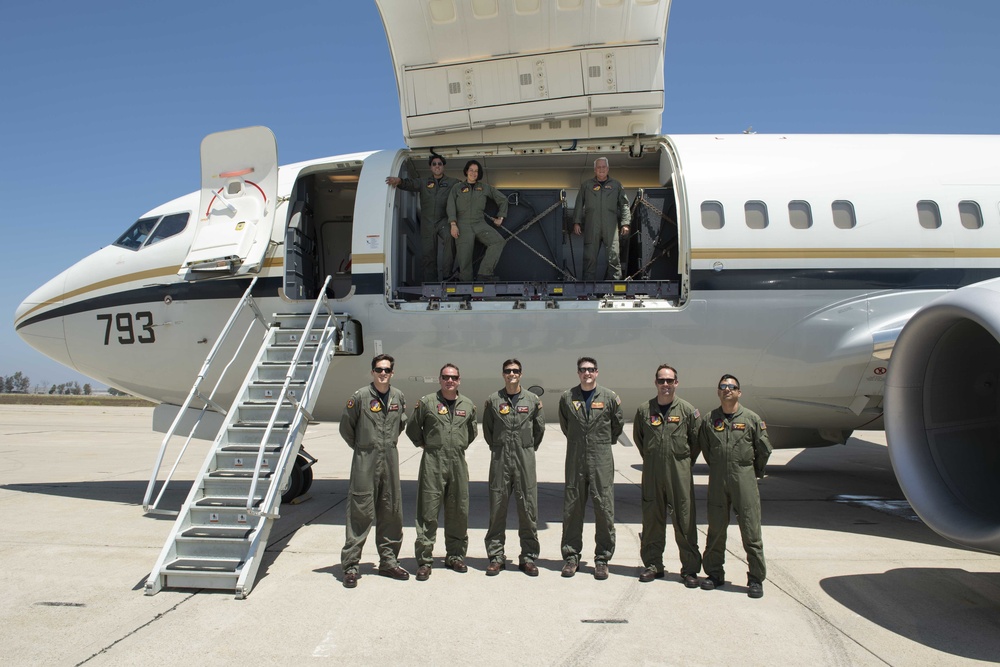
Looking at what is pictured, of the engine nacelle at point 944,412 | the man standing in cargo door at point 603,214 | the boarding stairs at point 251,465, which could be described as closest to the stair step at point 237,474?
the boarding stairs at point 251,465

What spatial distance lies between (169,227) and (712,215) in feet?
23.6

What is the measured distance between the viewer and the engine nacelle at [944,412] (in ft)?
18.5

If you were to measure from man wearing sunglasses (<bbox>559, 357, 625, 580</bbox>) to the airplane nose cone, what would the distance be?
7.38 meters

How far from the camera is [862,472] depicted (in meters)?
13.2

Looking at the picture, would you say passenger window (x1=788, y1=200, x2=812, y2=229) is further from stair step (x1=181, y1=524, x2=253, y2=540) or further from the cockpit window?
the cockpit window

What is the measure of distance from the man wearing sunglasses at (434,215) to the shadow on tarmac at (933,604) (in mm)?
5539

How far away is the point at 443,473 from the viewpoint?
6.06 meters

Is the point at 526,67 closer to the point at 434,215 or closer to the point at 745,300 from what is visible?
the point at 434,215

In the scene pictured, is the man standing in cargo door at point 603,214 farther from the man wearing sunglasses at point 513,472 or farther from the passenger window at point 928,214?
the passenger window at point 928,214

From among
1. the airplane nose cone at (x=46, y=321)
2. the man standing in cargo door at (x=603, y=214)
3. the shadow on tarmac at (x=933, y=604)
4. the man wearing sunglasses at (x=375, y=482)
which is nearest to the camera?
the shadow on tarmac at (x=933, y=604)

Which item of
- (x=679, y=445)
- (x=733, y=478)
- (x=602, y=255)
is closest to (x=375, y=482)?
(x=679, y=445)

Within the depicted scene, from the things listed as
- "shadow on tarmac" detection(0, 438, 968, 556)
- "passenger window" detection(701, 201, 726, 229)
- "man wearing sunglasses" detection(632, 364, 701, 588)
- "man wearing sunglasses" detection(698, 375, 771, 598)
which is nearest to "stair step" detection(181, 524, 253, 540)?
"shadow on tarmac" detection(0, 438, 968, 556)

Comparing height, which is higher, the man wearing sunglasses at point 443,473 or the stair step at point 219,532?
the man wearing sunglasses at point 443,473

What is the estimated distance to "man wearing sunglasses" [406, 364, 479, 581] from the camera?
6.04 m
